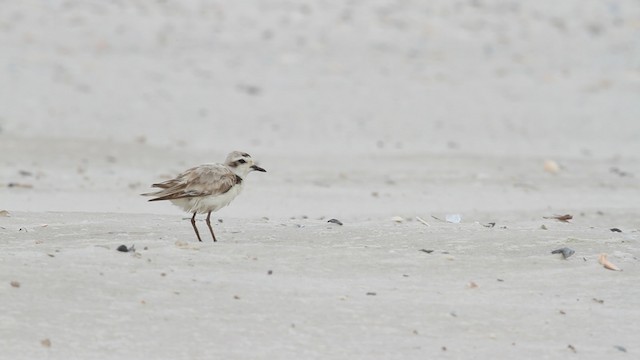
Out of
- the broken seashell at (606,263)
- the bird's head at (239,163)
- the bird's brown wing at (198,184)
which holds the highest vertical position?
the bird's head at (239,163)

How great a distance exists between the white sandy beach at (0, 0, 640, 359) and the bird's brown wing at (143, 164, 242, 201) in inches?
10.2

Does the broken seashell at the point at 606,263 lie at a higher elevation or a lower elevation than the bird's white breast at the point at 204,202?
lower

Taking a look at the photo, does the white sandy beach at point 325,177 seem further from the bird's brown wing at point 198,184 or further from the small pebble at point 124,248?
the bird's brown wing at point 198,184

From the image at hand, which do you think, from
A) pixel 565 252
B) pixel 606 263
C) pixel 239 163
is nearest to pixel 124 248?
pixel 239 163

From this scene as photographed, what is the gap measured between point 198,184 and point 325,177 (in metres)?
4.87

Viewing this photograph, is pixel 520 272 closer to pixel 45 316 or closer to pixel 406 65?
pixel 45 316

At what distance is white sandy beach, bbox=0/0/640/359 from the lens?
19.6 feet

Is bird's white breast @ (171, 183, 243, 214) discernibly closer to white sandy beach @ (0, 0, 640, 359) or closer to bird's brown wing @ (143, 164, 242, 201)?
bird's brown wing @ (143, 164, 242, 201)

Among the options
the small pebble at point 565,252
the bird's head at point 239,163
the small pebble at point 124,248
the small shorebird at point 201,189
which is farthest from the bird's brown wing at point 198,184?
the small pebble at point 565,252

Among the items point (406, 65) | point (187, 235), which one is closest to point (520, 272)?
point (187, 235)

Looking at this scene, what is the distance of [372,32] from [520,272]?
11.5 m

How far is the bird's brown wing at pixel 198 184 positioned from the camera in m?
7.09

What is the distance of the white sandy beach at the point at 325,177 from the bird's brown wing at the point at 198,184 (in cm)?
26

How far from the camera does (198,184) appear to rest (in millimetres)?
7105
